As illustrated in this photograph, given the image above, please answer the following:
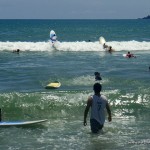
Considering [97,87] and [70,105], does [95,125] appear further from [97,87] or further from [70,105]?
[70,105]

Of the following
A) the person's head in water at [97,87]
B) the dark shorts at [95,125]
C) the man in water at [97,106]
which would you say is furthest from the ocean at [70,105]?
the person's head in water at [97,87]

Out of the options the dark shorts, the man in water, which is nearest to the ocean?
the dark shorts

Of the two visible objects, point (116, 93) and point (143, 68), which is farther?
point (143, 68)

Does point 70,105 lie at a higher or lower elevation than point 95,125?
higher

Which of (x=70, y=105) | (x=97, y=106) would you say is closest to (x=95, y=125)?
(x=97, y=106)

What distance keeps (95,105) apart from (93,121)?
567 millimetres

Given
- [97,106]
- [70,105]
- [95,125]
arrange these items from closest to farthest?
[97,106] < [95,125] < [70,105]

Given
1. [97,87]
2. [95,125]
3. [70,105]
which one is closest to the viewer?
[97,87]

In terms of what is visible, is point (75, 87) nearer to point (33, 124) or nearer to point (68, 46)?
point (33, 124)

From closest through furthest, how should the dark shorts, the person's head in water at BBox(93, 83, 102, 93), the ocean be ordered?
1. the person's head in water at BBox(93, 83, 102, 93)
2. the dark shorts
3. the ocean

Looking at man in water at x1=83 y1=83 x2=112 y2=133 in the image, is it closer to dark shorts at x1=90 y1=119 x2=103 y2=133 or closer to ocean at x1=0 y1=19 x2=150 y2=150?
dark shorts at x1=90 y1=119 x2=103 y2=133

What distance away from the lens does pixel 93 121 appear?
40.3 feet

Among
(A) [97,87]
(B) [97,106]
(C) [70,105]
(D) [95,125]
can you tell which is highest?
(A) [97,87]

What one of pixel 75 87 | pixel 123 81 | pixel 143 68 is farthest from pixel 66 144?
pixel 143 68
